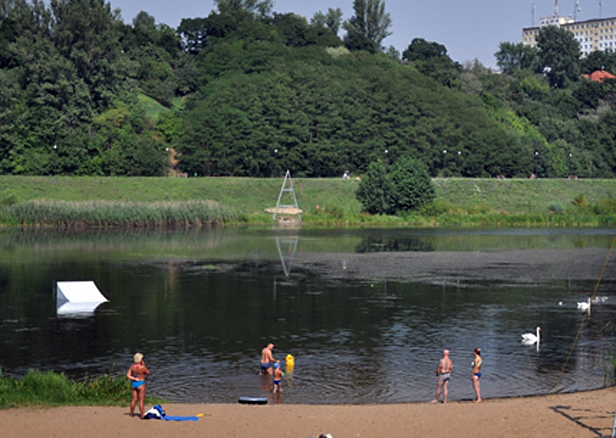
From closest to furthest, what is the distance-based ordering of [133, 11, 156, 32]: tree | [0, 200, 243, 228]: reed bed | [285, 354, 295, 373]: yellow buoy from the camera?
[285, 354, 295, 373]: yellow buoy, [0, 200, 243, 228]: reed bed, [133, 11, 156, 32]: tree

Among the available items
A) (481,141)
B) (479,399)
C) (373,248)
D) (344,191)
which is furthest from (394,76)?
(479,399)

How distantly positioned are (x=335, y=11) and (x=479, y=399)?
183 meters

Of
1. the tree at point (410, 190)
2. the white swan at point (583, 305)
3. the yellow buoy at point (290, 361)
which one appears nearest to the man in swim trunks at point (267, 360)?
Answer: the yellow buoy at point (290, 361)

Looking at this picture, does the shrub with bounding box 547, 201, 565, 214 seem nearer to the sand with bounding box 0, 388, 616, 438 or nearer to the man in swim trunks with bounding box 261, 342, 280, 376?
the man in swim trunks with bounding box 261, 342, 280, 376

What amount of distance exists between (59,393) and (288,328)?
12282 mm

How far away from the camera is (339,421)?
1944cm

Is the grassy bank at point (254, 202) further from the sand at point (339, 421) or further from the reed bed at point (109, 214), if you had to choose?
the sand at point (339, 421)

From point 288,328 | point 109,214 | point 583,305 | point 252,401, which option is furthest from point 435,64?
point 252,401

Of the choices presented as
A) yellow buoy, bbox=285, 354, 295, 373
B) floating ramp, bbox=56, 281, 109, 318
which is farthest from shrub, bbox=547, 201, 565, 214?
yellow buoy, bbox=285, 354, 295, 373

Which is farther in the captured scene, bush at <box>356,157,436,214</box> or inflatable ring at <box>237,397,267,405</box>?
bush at <box>356,157,436,214</box>

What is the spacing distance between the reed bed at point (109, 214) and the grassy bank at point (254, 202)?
0.30ft

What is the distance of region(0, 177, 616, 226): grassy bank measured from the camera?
82312 mm

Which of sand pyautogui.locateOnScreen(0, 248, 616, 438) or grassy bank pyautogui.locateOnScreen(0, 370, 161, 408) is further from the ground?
grassy bank pyautogui.locateOnScreen(0, 370, 161, 408)

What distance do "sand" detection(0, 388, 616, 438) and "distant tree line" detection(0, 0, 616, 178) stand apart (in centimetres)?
9416
